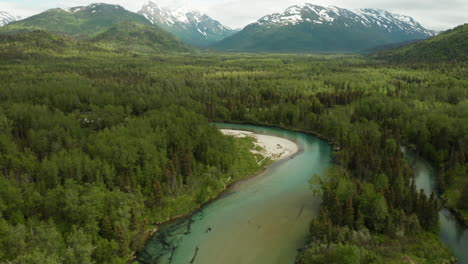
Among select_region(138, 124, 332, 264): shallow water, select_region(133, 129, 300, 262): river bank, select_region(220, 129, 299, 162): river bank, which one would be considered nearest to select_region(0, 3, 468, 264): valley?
select_region(138, 124, 332, 264): shallow water

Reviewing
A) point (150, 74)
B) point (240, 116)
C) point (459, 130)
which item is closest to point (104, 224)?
point (459, 130)

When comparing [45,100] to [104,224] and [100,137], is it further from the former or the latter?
[104,224]

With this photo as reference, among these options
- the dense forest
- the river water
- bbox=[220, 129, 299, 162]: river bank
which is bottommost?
the river water

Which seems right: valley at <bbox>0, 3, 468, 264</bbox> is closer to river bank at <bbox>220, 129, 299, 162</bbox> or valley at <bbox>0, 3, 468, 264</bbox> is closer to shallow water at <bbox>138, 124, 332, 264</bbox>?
shallow water at <bbox>138, 124, 332, 264</bbox>

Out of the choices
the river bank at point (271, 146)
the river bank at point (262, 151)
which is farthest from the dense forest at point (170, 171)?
the river bank at point (271, 146)

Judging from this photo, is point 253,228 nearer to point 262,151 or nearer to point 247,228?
point 247,228

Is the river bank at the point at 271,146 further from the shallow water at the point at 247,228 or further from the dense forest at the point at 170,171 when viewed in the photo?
the shallow water at the point at 247,228

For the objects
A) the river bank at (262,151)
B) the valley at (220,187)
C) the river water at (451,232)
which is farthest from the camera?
the river bank at (262,151)

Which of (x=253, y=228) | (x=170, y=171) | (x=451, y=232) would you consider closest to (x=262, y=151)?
(x=170, y=171)
